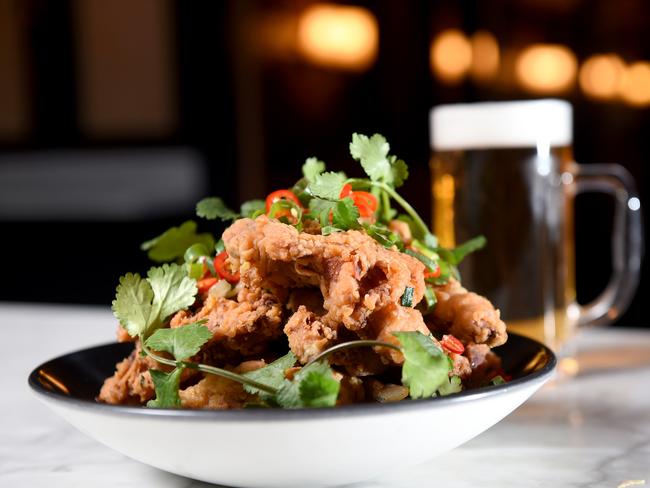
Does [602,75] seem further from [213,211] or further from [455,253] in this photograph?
[213,211]

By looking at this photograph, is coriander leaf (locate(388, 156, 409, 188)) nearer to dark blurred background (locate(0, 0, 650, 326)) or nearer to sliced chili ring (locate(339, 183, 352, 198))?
sliced chili ring (locate(339, 183, 352, 198))

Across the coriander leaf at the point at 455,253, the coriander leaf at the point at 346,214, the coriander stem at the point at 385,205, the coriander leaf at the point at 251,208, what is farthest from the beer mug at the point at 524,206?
the coriander leaf at the point at 346,214

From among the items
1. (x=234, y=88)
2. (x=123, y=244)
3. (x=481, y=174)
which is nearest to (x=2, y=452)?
(x=481, y=174)

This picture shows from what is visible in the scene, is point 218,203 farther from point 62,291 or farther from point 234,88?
point 62,291

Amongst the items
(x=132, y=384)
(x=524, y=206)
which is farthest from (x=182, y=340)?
(x=524, y=206)

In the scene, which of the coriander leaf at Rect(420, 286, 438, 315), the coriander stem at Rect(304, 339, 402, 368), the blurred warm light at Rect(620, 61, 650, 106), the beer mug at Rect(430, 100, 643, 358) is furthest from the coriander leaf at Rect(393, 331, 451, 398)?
the blurred warm light at Rect(620, 61, 650, 106)

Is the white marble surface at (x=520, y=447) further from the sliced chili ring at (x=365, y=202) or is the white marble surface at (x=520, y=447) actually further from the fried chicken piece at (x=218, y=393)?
the sliced chili ring at (x=365, y=202)

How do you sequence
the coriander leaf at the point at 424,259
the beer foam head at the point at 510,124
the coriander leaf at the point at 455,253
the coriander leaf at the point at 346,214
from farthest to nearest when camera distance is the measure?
the beer foam head at the point at 510,124 → the coriander leaf at the point at 455,253 → the coriander leaf at the point at 424,259 → the coriander leaf at the point at 346,214
